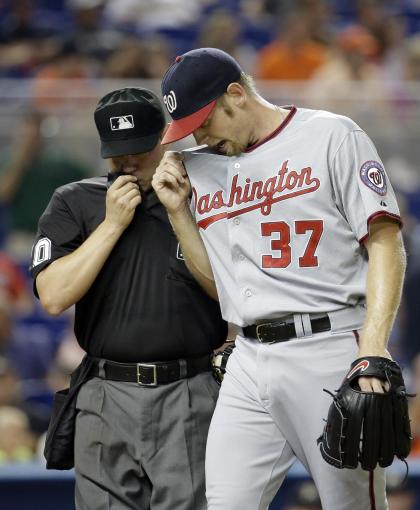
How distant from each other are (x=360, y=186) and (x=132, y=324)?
0.86 metres

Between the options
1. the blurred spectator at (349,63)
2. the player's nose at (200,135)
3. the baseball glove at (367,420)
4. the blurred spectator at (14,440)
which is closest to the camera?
the baseball glove at (367,420)

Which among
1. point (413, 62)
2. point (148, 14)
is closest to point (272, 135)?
point (413, 62)

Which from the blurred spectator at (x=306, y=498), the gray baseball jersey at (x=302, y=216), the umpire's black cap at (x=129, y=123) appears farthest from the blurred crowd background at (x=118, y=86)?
the umpire's black cap at (x=129, y=123)

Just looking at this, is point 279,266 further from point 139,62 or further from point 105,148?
point 139,62

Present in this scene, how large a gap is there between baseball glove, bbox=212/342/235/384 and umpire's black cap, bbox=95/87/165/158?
695mm

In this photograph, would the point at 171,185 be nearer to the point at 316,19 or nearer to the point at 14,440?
the point at 14,440

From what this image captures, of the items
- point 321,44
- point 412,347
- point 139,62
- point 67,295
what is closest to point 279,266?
point 67,295

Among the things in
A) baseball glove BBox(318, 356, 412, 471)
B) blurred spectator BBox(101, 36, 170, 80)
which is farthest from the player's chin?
blurred spectator BBox(101, 36, 170, 80)

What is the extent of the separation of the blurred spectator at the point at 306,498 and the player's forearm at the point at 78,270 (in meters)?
1.81

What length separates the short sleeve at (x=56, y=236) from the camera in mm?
3596

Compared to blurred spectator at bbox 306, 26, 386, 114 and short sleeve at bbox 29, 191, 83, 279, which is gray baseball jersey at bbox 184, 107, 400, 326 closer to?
short sleeve at bbox 29, 191, 83, 279

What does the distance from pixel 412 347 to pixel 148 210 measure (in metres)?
3.74

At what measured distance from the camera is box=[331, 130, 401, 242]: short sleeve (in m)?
3.20

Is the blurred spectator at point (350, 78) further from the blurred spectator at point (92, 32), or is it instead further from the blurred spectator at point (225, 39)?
the blurred spectator at point (92, 32)
